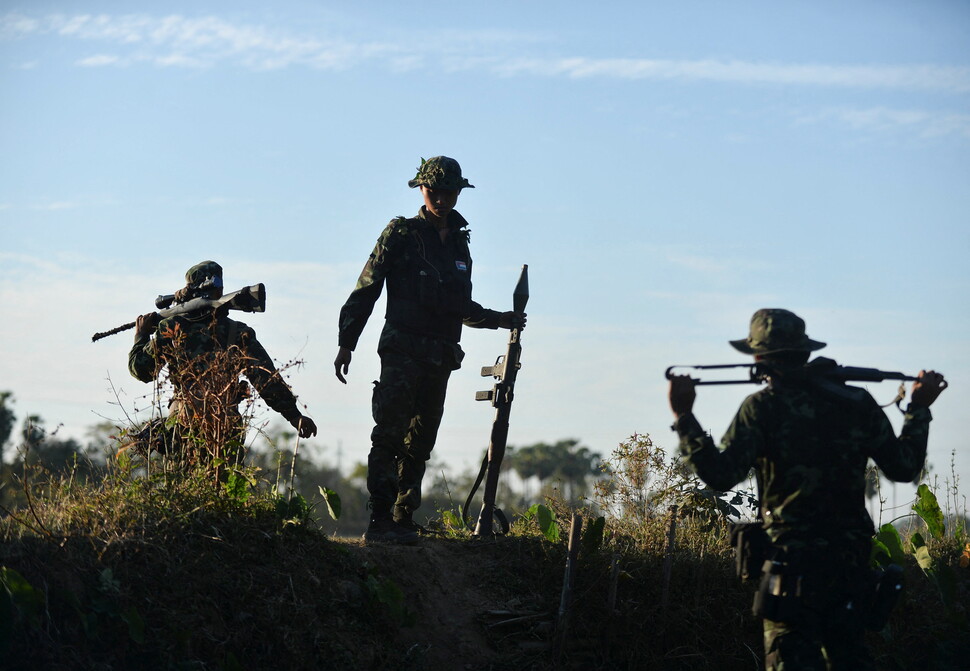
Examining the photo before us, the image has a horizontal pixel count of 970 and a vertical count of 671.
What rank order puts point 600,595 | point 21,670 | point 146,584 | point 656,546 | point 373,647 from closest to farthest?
point 21,670
point 146,584
point 373,647
point 600,595
point 656,546

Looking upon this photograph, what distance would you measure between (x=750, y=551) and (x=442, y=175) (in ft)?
12.2

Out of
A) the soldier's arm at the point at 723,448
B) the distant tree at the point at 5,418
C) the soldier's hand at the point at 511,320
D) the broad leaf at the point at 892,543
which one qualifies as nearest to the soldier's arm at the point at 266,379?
the soldier's hand at the point at 511,320

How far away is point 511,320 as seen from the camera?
805 cm

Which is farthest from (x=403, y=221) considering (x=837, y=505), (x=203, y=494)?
(x=837, y=505)

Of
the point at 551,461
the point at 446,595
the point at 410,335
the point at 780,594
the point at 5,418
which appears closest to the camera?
the point at 780,594

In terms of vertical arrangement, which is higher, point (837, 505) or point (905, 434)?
point (905, 434)

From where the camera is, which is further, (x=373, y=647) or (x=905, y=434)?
(x=373, y=647)

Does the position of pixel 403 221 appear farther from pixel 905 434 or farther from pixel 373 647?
pixel 905 434

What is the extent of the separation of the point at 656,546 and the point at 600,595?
721 mm

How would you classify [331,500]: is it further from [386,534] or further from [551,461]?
[551,461]

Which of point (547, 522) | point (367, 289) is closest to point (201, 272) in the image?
point (367, 289)

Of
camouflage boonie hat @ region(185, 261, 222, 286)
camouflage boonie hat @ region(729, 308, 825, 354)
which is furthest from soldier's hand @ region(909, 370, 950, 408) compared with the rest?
camouflage boonie hat @ region(185, 261, 222, 286)

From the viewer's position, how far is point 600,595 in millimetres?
6848

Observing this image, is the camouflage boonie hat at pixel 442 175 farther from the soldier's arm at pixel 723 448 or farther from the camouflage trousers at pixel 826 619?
the camouflage trousers at pixel 826 619
